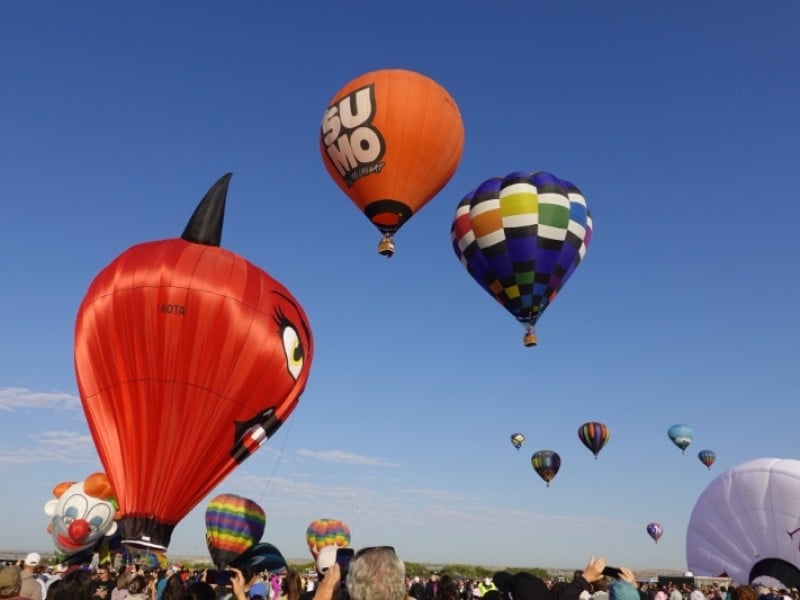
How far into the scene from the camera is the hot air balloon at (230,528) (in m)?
25.0

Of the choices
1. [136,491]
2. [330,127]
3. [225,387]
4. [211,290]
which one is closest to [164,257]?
[211,290]

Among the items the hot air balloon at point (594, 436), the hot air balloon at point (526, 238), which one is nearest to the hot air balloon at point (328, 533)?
the hot air balloon at point (526, 238)

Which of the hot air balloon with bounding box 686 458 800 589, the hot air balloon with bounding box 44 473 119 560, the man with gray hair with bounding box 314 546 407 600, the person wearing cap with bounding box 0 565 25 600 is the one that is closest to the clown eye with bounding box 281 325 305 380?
the hot air balloon with bounding box 44 473 119 560

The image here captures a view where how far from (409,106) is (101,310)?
1000 centimetres

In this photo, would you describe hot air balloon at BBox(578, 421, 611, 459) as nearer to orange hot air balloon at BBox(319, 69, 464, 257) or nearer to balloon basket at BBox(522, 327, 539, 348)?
balloon basket at BBox(522, 327, 539, 348)

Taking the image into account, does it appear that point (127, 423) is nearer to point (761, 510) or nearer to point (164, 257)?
point (164, 257)

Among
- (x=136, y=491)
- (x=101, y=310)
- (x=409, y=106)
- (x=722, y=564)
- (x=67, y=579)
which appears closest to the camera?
(x=67, y=579)

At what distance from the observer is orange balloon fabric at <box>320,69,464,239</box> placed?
Answer: 18828 millimetres

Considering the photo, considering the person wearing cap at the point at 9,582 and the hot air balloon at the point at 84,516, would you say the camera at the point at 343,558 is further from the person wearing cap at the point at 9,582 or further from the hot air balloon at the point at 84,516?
the hot air balloon at the point at 84,516

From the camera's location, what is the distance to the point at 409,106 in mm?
18938

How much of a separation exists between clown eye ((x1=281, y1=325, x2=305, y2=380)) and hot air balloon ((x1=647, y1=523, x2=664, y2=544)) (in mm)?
37635

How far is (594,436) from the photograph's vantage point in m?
38.0

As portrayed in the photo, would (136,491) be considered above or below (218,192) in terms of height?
below

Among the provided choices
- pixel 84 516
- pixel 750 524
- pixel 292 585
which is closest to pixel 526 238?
pixel 750 524
